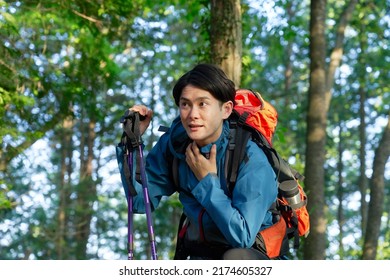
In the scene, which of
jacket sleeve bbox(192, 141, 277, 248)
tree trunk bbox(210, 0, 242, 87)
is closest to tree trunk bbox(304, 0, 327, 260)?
tree trunk bbox(210, 0, 242, 87)

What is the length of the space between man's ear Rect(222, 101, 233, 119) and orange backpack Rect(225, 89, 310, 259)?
0.08 meters

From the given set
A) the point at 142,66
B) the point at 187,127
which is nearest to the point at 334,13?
the point at 142,66

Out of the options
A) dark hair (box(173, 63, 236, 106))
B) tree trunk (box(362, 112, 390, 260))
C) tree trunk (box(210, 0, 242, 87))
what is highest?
tree trunk (box(210, 0, 242, 87))

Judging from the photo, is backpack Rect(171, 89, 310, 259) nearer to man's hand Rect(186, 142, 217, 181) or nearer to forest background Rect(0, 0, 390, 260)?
man's hand Rect(186, 142, 217, 181)

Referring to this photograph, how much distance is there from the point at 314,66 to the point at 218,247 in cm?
Result: 878

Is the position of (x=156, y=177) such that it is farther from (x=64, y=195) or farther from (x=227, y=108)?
(x=64, y=195)

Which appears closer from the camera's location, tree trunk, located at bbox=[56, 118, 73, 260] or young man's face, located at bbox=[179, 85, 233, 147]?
young man's face, located at bbox=[179, 85, 233, 147]

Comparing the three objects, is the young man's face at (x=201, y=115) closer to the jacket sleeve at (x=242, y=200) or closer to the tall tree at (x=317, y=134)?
the jacket sleeve at (x=242, y=200)

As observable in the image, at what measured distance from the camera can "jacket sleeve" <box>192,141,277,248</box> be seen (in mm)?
4094

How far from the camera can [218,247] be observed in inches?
173

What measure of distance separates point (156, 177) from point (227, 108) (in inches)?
25.2

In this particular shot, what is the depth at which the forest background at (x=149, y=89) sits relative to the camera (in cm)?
1134

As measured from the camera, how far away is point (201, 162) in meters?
4.30

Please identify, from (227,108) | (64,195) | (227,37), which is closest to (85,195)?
(64,195)
